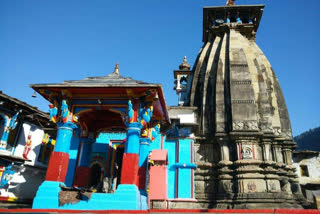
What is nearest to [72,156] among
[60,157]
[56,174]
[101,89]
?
[60,157]

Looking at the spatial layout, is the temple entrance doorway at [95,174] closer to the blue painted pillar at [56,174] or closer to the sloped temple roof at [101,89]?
the blue painted pillar at [56,174]

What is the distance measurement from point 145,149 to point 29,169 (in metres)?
8.55

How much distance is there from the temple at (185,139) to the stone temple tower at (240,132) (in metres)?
0.06

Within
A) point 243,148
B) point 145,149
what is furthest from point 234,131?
point 145,149

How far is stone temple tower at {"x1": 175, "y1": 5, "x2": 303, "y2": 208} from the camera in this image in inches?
504

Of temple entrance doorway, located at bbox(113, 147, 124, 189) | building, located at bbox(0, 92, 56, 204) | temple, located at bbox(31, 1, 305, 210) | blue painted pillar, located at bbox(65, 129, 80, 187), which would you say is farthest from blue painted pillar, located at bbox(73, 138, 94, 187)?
building, located at bbox(0, 92, 56, 204)

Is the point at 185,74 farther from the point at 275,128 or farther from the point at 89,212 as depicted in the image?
the point at 89,212

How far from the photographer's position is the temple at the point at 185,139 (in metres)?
7.95

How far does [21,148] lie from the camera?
1382cm

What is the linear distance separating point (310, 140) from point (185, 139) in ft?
280

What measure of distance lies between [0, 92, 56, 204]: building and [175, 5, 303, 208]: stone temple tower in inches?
358

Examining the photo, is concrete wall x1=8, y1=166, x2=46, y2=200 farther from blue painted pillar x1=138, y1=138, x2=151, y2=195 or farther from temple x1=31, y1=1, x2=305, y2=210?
blue painted pillar x1=138, y1=138, x2=151, y2=195

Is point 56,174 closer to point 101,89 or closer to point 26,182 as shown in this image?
point 101,89

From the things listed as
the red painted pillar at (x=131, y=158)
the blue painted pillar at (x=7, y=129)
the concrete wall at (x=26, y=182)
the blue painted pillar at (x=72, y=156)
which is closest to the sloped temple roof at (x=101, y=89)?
the red painted pillar at (x=131, y=158)
